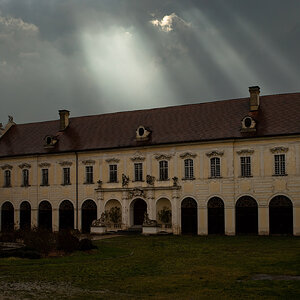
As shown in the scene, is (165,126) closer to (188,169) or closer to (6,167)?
(188,169)

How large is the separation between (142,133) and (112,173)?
14.7 feet

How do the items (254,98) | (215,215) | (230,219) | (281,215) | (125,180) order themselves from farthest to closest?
(125,180) < (254,98) < (215,215) < (230,219) < (281,215)

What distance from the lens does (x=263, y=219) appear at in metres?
38.8

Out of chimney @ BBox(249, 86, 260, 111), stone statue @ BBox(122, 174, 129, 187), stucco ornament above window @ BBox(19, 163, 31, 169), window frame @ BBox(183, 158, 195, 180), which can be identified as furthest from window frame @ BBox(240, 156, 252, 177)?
stucco ornament above window @ BBox(19, 163, 31, 169)

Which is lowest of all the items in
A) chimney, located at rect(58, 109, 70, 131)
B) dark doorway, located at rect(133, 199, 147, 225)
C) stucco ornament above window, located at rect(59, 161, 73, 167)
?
dark doorway, located at rect(133, 199, 147, 225)

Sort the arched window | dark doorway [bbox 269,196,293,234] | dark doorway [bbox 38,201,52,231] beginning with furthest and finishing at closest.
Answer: the arched window < dark doorway [bbox 38,201,52,231] < dark doorway [bbox 269,196,293,234]

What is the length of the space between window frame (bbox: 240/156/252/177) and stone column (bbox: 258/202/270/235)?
2581 mm

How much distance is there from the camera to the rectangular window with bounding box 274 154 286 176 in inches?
1527

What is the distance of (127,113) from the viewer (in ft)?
162

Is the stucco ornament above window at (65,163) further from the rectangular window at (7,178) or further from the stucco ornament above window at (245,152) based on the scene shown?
the stucco ornament above window at (245,152)

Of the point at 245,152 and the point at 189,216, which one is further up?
the point at 245,152

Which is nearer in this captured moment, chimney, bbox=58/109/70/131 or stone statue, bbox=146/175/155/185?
stone statue, bbox=146/175/155/185

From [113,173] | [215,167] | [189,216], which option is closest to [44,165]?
[113,173]

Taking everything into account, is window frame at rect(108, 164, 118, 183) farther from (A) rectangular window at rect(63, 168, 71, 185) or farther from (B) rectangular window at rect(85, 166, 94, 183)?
(A) rectangular window at rect(63, 168, 71, 185)
